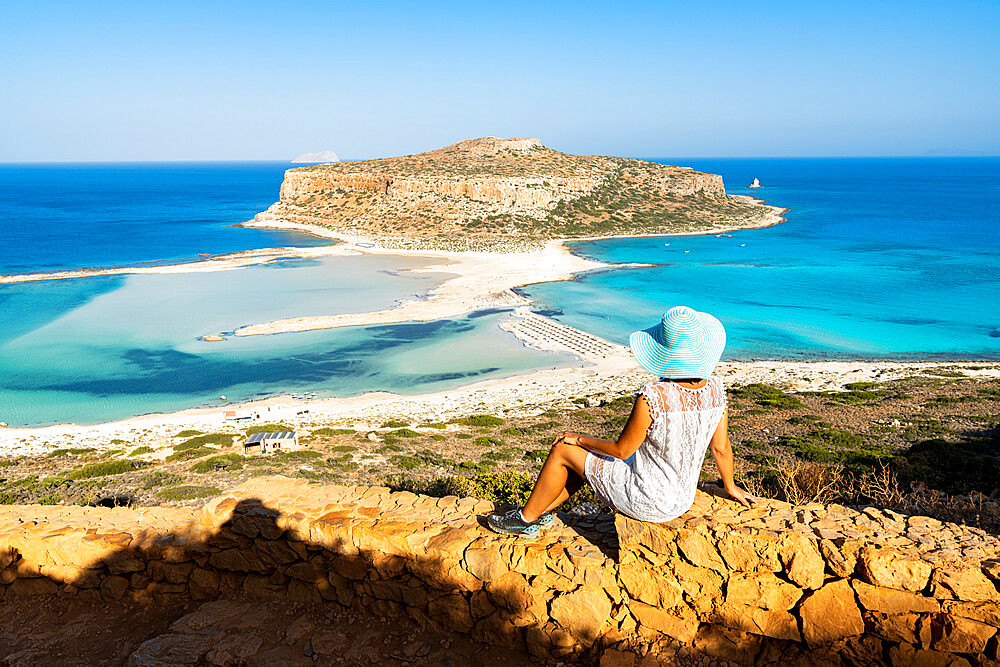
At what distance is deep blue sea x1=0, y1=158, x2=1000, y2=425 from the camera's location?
1087 inches

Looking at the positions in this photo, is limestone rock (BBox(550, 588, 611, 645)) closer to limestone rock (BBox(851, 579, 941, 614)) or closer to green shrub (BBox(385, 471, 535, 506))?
limestone rock (BBox(851, 579, 941, 614))

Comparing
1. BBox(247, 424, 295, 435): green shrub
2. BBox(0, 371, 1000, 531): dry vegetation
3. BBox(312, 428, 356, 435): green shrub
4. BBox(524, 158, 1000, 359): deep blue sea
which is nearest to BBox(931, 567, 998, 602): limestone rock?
BBox(0, 371, 1000, 531): dry vegetation

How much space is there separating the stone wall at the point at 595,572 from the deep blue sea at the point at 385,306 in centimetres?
1997

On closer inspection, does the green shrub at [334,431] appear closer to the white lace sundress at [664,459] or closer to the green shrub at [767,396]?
the green shrub at [767,396]

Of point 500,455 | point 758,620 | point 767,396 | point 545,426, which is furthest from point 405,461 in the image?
point 767,396

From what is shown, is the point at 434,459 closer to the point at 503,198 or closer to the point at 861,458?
the point at 861,458

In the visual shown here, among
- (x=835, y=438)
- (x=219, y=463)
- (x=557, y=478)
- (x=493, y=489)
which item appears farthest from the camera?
(x=835, y=438)

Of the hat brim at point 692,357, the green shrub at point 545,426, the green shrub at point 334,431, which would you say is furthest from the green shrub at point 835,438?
the hat brim at point 692,357

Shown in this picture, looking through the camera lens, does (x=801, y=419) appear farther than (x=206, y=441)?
Yes

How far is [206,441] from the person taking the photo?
18.5m

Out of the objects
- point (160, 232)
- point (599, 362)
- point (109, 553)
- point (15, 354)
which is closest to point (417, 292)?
point (599, 362)

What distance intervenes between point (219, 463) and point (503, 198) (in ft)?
221

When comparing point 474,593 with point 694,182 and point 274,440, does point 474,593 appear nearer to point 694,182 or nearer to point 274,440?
point 274,440

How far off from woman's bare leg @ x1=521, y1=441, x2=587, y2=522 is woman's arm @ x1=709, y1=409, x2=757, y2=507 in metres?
0.87
